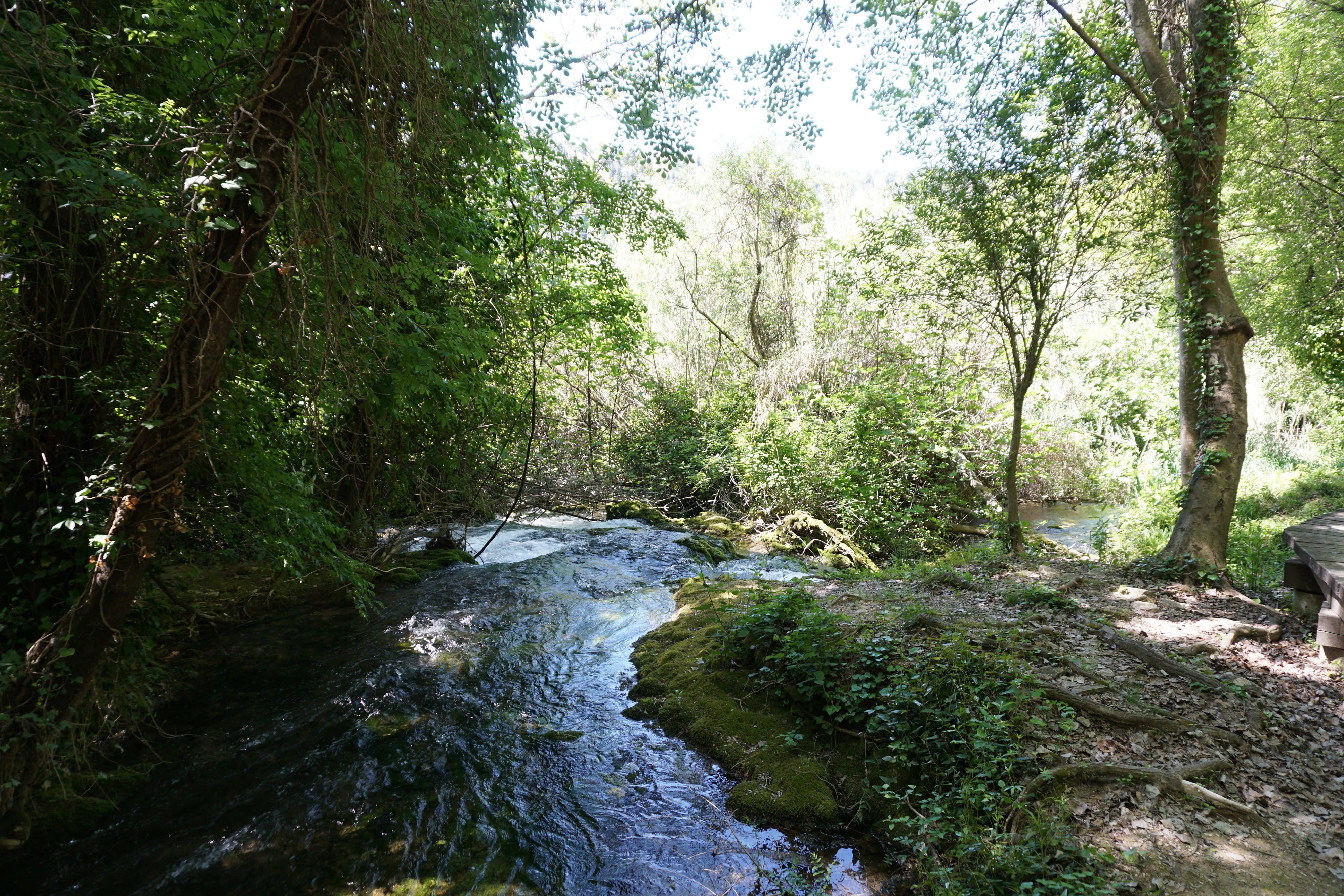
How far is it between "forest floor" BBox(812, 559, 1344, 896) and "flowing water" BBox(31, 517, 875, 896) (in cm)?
143

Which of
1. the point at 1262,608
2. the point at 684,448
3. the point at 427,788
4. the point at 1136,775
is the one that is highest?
the point at 684,448

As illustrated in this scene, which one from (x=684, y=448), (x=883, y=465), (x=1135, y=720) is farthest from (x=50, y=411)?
(x=684, y=448)

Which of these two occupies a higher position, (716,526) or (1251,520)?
(1251,520)

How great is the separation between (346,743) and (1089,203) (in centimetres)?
1026

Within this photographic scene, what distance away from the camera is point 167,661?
5.33m

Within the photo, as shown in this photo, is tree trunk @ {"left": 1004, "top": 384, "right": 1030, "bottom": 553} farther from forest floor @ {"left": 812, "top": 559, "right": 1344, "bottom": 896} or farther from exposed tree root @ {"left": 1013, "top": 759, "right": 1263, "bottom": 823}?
exposed tree root @ {"left": 1013, "top": 759, "right": 1263, "bottom": 823}

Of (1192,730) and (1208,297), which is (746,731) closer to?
(1192,730)

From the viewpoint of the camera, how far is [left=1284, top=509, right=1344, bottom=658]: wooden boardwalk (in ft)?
14.3

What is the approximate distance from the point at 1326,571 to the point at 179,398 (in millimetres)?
7514

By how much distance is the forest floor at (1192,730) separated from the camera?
9.02 ft

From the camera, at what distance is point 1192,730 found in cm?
364

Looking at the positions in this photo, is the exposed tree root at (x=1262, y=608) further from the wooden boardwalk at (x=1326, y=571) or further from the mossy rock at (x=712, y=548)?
the mossy rock at (x=712, y=548)

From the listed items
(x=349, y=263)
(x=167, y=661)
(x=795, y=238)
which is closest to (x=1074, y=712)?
(x=349, y=263)

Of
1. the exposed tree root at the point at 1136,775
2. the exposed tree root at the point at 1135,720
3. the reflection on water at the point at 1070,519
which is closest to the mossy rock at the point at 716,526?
the reflection on water at the point at 1070,519
